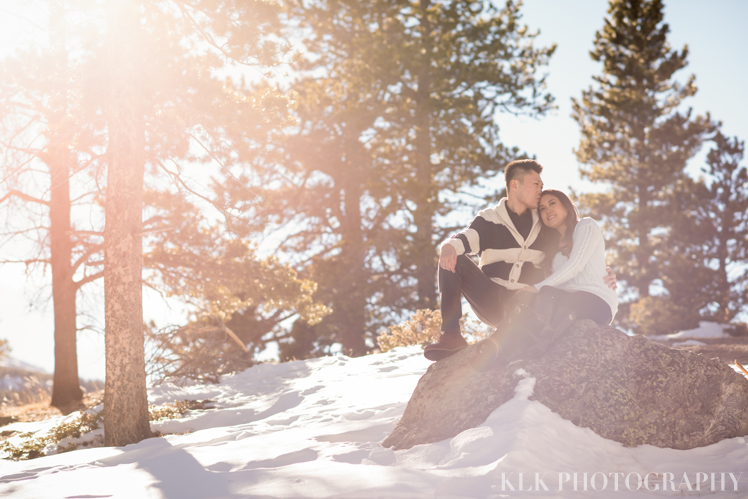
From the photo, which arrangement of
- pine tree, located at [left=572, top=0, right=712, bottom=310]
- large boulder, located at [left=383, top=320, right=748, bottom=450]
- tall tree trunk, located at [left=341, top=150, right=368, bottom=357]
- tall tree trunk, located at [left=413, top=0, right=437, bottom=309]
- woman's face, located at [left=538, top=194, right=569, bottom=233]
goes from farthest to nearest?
pine tree, located at [left=572, top=0, right=712, bottom=310], tall tree trunk, located at [left=341, top=150, right=368, bottom=357], tall tree trunk, located at [left=413, top=0, right=437, bottom=309], woman's face, located at [left=538, top=194, right=569, bottom=233], large boulder, located at [left=383, top=320, right=748, bottom=450]

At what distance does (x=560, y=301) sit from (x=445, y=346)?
92 cm

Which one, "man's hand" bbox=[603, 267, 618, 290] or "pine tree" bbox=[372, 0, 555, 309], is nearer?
"man's hand" bbox=[603, 267, 618, 290]

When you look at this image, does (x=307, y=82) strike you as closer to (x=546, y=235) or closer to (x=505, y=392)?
(x=546, y=235)

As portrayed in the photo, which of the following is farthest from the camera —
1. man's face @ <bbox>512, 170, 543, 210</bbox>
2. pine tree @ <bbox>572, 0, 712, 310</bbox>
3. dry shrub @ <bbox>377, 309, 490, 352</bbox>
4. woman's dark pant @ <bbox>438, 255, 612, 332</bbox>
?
pine tree @ <bbox>572, 0, 712, 310</bbox>

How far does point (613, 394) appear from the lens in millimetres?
3447

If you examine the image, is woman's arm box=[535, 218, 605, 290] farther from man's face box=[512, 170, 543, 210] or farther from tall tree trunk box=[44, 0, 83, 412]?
tall tree trunk box=[44, 0, 83, 412]

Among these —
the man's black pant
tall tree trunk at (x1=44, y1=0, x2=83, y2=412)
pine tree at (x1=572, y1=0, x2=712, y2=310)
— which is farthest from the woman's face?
pine tree at (x1=572, y1=0, x2=712, y2=310)

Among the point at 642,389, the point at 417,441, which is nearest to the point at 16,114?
the point at 417,441

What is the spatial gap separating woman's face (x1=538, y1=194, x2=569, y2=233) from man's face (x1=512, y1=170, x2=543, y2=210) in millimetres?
82

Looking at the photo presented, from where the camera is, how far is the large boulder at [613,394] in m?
3.39

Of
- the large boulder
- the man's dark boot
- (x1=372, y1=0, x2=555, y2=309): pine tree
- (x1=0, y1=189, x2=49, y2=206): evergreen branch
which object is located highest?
(x1=372, y1=0, x2=555, y2=309): pine tree

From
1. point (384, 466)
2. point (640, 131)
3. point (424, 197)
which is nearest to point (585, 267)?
point (384, 466)

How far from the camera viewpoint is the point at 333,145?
Result: 1488cm

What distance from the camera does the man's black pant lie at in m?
3.93
